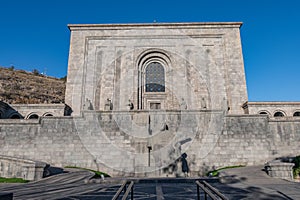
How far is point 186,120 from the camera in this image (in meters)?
13.2

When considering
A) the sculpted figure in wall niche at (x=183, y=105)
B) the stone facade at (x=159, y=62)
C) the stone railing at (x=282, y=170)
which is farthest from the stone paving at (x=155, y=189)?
the stone facade at (x=159, y=62)

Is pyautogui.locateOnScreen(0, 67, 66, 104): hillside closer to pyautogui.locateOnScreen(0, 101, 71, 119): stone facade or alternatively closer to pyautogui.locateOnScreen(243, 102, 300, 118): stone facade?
pyautogui.locateOnScreen(0, 101, 71, 119): stone facade

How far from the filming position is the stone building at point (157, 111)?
12.7 metres

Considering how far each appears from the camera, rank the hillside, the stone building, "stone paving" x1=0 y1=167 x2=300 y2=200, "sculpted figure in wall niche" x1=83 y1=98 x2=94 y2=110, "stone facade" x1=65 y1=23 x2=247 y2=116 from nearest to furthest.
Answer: "stone paving" x1=0 y1=167 x2=300 y2=200
the stone building
"sculpted figure in wall niche" x1=83 y1=98 x2=94 y2=110
"stone facade" x1=65 y1=23 x2=247 y2=116
the hillside

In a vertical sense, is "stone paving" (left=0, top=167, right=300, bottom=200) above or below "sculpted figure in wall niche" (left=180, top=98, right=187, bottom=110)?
below

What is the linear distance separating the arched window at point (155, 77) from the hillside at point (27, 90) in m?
20.3

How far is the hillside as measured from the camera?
104 feet

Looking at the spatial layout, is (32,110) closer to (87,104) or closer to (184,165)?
(87,104)

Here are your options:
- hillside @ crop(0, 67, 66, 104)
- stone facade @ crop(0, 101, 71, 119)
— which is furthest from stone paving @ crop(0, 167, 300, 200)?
hillside @ crop(0, 67, 66, 104)

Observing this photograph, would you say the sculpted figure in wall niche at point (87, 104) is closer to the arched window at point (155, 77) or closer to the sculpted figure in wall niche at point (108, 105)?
the sculpted figure in wall niche at point (108, 105)

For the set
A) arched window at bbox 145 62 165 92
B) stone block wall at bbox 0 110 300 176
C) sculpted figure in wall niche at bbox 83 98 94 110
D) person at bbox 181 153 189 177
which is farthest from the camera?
arched window at bbox 145 62 165 92

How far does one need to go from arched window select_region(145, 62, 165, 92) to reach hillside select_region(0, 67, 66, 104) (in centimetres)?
2030

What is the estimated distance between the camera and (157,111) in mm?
13398

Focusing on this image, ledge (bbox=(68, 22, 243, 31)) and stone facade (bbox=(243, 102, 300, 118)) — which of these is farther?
ledge (bbox=(68, 22, 243, 31))
